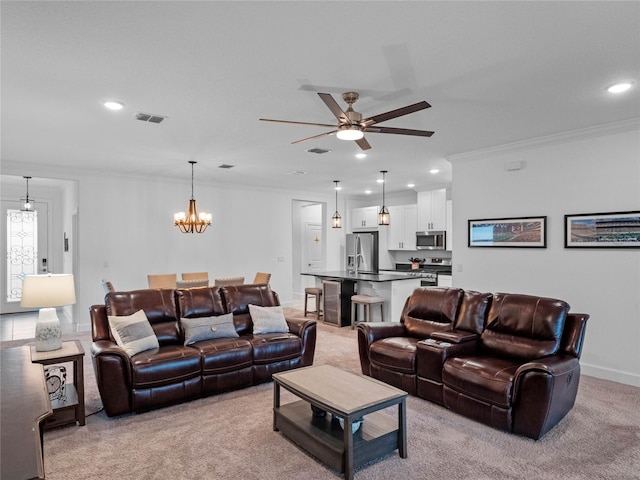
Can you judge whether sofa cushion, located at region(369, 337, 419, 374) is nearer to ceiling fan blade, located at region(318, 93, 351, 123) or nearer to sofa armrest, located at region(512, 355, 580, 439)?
sofa armrest, located at region(512, 355, 580, 439)

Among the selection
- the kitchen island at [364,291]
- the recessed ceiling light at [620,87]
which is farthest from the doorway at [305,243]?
Result: the recessed ceiling light at [620,87]

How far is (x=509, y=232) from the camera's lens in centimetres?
511

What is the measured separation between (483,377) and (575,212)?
2473 mm

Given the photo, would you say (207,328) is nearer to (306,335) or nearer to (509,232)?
(306,335)

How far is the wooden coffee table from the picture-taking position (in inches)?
100

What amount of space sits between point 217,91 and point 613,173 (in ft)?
13.3

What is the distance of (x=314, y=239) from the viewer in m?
10.6

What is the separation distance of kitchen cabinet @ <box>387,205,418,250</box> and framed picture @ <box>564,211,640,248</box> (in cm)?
446

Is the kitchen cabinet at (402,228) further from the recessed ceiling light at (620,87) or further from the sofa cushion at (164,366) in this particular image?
the sofa cushion at (164,366)

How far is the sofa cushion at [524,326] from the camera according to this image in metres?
3.42

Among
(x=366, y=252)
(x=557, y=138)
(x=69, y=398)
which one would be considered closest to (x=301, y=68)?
(x=69, y=398)

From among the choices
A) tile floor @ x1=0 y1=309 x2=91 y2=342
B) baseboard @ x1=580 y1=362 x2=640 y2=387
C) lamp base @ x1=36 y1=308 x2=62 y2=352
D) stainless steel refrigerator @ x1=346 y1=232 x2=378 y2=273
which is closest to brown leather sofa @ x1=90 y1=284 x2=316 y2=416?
lamp base @ x1=36 y1=308 x2=62 y2=352

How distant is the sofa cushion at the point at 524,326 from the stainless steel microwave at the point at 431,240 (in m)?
4.46

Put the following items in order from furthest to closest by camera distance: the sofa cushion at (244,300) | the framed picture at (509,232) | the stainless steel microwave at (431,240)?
the stainless steel microwave at (431,240), the framed picture at (509,232), the sofa cushion at (244,300)
